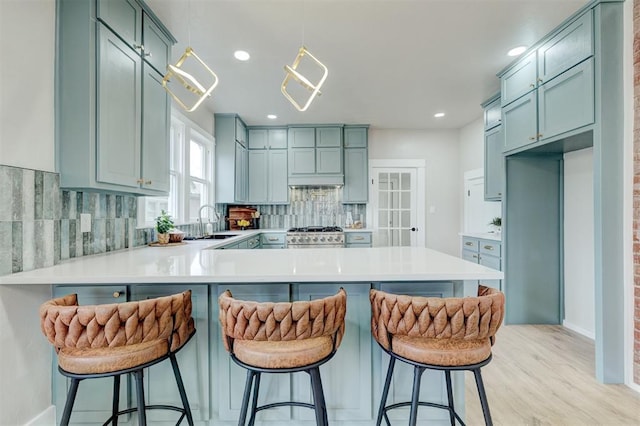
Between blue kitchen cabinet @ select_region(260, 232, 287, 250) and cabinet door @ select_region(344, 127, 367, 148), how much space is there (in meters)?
1.80

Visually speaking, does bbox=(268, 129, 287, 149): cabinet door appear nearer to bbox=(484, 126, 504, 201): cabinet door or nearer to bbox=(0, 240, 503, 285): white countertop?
bbox=(484, 126, 504, 201): cabinet door

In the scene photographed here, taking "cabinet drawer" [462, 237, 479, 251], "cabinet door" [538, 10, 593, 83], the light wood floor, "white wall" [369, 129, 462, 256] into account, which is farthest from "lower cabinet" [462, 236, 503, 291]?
"cabinet door" [538, 10, 593, 83]

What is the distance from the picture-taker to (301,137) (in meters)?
4.83

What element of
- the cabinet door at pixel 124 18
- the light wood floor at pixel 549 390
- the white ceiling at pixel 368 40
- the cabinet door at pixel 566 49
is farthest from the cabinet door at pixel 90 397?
the cabinet door at pixel 566 49

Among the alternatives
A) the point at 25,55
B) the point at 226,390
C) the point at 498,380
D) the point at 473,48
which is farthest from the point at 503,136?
the point at 25,55

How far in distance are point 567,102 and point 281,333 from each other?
8.86 ft

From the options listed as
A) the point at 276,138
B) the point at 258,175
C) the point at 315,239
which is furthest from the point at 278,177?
the point at 315,239

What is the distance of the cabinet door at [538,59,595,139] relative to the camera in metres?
2.12

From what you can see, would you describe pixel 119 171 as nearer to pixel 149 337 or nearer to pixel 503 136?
pixel 149 337

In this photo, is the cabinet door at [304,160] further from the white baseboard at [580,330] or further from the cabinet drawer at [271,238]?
the white baseboard at [580,330]

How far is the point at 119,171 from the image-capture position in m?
1.83

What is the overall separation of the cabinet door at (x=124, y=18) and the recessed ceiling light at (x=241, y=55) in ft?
2.60

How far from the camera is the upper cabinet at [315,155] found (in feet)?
15.7

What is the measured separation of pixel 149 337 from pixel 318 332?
666 mm
